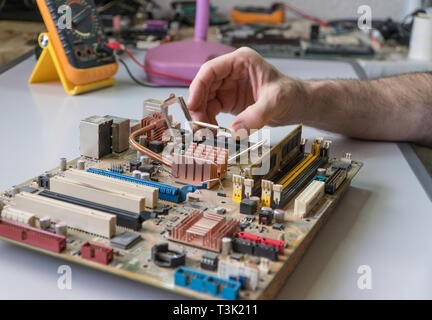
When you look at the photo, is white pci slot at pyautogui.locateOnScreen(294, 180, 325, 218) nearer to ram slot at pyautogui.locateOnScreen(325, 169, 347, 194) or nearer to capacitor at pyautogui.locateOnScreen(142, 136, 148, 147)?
ram slot at pyautogui.locateOnScreen(325, 169, 347, 194)

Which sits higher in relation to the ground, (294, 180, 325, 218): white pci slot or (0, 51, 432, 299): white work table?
(294, 180, 325, 218): white pci slot

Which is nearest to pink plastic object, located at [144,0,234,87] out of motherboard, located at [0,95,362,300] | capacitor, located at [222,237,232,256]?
motherboard, located at [0,95,362,300]

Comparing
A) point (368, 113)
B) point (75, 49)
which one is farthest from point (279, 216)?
point (75, 49)

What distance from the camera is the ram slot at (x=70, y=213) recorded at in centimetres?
102

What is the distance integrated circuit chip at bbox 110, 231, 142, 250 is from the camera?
1.00 metres

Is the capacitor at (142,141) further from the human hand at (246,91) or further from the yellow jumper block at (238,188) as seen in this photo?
the yellow jumper block at (238,188)

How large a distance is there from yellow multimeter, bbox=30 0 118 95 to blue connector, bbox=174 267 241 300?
1254 millimetres

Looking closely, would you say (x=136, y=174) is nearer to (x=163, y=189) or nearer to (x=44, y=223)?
(x=163, y=189)

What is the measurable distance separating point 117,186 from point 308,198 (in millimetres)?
394

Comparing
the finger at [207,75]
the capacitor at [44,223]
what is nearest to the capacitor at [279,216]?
the capacitor at [44,223]

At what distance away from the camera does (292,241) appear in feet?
3.40

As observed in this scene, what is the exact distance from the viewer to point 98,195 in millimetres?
1112

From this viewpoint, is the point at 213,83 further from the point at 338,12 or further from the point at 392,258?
the point at 338,12
